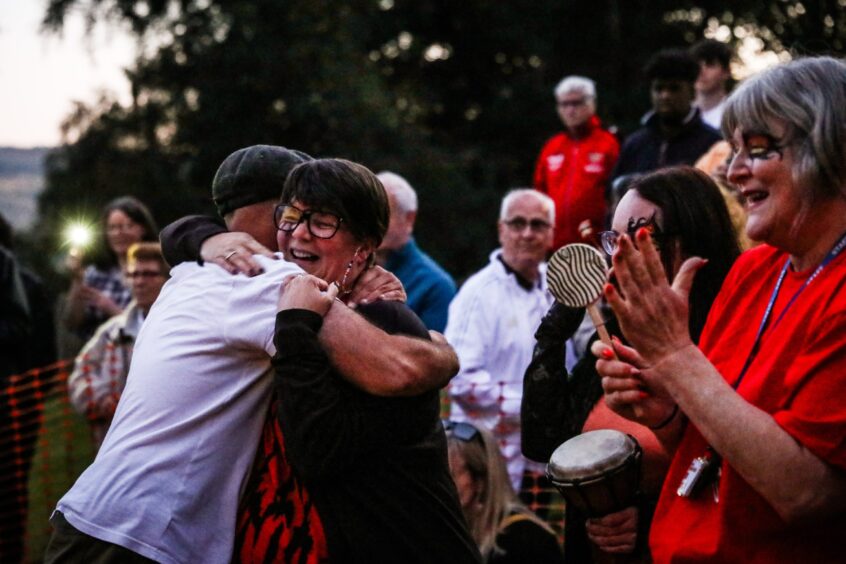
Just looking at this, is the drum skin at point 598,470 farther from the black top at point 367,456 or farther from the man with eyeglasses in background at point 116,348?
the man with eyeglasses in background at point 116,348

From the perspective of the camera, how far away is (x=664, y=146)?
6.43 m

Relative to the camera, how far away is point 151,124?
16.5 m

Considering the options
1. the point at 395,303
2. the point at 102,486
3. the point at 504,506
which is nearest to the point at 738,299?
the point at 395,303

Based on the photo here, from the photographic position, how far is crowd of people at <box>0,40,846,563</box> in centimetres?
206

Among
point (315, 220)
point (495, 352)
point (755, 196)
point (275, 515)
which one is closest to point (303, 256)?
point (315, 220)

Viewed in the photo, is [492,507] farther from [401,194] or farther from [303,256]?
[401,194]

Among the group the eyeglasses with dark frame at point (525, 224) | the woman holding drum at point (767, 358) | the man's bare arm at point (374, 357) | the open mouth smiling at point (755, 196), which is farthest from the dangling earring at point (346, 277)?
the eyeglasses with dark frame at point (525, 224)

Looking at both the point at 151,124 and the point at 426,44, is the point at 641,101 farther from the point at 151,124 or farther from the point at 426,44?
the point at 151,124

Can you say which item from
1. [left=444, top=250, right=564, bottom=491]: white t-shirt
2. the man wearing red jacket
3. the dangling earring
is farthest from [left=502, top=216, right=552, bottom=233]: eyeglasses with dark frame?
the dangling earring

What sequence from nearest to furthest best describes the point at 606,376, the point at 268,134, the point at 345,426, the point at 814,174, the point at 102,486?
the point at 814,174 → the point at 606,376 → the point at 345,426 → the point at 102,486 → the point at 268,134

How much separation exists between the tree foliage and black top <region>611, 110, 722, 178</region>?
322 inches

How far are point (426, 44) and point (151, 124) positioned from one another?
4.53 meters

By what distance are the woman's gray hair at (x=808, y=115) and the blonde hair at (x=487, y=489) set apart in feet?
7.99

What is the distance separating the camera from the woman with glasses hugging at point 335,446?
2.54m
